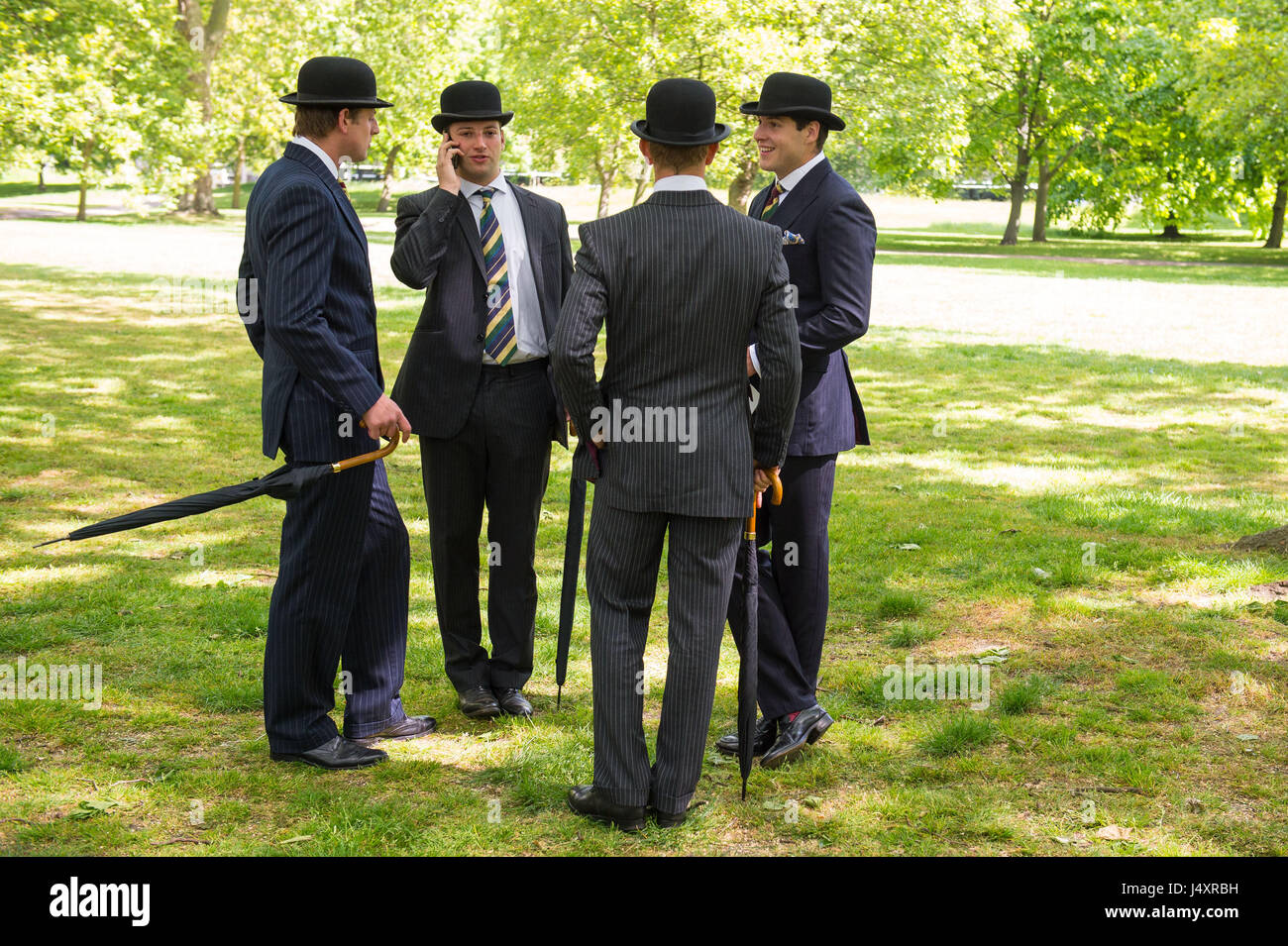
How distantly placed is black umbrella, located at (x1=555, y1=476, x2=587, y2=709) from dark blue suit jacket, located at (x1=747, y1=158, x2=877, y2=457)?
909 millimetres

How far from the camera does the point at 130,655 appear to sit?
559 cm

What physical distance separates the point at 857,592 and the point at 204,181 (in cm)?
4947

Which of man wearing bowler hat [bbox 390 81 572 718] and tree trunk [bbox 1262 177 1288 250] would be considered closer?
man wearing bowler hat [bbox 390 81 572 718]

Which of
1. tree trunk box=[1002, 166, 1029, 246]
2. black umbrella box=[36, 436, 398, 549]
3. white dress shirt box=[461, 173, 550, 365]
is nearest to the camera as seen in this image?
black umbrella box=[36, 436, 398, 549]

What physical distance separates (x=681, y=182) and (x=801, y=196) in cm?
76

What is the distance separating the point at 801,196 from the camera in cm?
451

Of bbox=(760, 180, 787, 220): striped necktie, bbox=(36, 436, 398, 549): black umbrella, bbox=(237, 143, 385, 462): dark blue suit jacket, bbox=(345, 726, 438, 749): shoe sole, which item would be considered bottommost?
bbox=(345, 726, 438, 749): shoe sole

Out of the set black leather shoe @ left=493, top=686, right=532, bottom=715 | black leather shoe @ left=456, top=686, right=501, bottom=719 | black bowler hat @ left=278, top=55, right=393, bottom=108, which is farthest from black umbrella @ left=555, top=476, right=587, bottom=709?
black bowler hat @ left=278, top=55, right=393, bottom=108

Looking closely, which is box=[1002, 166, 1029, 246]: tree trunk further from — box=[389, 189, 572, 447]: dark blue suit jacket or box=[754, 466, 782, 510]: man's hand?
box=[754, 466, 782, 510]: man's hand

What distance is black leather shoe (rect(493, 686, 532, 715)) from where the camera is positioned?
514 cm

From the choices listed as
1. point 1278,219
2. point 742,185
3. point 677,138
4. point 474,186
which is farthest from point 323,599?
point 1278,219

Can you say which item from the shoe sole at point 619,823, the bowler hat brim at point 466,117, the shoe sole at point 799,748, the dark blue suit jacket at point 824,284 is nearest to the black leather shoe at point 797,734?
the shoe sole at point 799,748

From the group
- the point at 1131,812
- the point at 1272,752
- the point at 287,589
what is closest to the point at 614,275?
the point at 287,589

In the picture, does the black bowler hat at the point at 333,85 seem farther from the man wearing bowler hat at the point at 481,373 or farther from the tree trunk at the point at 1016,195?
the tree trunk at the point at 1016,195
